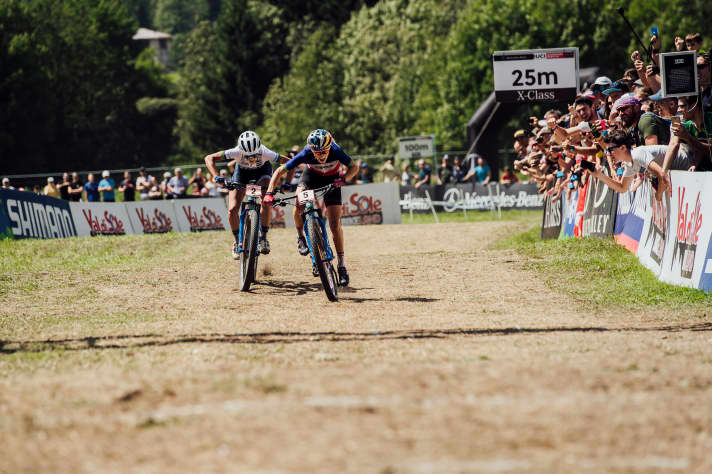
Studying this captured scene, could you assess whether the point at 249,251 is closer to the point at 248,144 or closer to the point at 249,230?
the point at 249,230

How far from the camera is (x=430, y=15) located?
5978 cm

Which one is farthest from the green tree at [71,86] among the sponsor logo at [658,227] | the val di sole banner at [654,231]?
the sponsor logo at [658,227]

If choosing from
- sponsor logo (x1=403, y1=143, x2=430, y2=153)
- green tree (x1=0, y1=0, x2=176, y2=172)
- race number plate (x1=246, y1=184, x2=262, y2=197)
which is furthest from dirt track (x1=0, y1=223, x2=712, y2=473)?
green tree (x1=0, y1=0, x2=176, y2=172)

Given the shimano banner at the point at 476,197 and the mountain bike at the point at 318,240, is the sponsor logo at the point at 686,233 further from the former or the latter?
the shimano banner at the point at 476,197

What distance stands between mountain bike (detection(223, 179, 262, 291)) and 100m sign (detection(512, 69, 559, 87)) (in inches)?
286

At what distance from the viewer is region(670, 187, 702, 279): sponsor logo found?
10070mm

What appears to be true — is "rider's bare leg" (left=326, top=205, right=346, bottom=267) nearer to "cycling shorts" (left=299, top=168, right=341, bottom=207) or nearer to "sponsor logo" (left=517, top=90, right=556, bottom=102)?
"cycling shorts" (left=299, top=168, right=341, bottom=207)

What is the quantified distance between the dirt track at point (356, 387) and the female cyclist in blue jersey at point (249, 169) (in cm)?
161

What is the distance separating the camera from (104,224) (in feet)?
90.7

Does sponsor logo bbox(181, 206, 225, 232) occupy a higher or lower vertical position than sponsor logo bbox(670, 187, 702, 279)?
lower

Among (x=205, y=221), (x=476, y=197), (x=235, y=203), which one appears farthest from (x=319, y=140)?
(x=476, y=197)

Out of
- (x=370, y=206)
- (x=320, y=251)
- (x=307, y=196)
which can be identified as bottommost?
(x=370, y=206)

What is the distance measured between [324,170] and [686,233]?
4.31 metres

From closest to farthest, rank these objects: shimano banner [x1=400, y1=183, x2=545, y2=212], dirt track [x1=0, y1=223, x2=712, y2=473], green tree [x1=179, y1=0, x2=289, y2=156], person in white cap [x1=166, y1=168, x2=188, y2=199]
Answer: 1. dirt track [x1=0, y1=223, x2=712, y2=473]
2. person in white cap [x1=166, y1=168, x2=188, y2=199]
3. shimano banner [x1=400, y1=183, x2=545, y2=212]
4. green tree [x1=179, y1=0, x2=289, y2=156]
